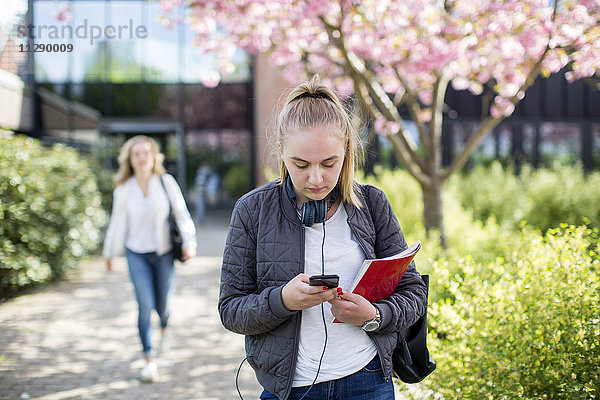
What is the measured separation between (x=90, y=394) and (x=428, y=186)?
4.61 metres

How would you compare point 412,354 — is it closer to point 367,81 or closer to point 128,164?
point 128,164

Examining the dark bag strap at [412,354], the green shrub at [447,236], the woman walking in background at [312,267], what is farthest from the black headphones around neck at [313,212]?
the green shrub at [447,236]

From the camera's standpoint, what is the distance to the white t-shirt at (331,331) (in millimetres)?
1944

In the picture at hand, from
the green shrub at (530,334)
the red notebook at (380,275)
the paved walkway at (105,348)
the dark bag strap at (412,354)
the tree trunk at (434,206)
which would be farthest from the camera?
the tree trunk at (434,206)

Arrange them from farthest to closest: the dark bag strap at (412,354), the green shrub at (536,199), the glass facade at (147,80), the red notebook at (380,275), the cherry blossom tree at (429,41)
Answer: the glass facade at (147,80)
the green shrub at (536,199)
the cherry blossom tree at (429,41)
the dark bag strap at (412,354)
the red notebook at (380,275)

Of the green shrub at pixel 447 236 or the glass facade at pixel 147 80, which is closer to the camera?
the green shrub at pixel 447 236

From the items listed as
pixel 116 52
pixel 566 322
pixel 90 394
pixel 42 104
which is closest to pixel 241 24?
pixel 90 394

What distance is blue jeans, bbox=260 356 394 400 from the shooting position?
1.95 m

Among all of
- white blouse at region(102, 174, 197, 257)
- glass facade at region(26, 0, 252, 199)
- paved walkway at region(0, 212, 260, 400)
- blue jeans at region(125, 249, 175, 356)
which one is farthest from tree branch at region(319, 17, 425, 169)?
glass facade at region(26, 0, 252, 199)

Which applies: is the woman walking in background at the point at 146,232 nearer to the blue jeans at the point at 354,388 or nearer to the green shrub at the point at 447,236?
the green shrub at the point at 447,236

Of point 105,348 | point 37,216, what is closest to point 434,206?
point 105,348

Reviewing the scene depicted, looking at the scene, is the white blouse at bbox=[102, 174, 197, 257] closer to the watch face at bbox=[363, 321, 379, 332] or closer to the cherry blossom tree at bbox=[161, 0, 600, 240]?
the cherry blossom tree at bbox=[161, 0, 600, 240]

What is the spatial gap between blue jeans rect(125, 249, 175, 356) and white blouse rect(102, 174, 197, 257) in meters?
0.08

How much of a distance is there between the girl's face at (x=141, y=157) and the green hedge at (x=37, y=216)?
120 inches
